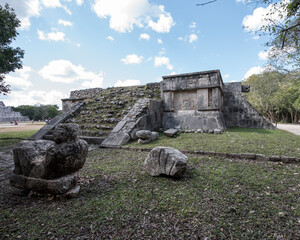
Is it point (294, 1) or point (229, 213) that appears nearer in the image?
point (229, 213)

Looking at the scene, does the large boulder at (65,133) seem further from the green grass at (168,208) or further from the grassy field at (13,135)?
the grassy field at (13,135)

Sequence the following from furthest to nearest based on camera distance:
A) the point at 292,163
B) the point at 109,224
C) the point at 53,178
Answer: the point at 292,163, the point at 53,178, the point at 109,224

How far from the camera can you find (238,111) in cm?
984

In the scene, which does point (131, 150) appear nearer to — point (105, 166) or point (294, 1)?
point (105, 166)

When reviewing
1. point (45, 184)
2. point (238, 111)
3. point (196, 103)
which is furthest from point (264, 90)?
point (45, 184)

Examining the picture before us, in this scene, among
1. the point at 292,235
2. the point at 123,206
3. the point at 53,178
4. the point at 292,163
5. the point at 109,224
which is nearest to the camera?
the point at 292,235

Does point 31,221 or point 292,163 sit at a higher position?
point 292,163

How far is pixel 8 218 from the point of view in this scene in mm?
1978

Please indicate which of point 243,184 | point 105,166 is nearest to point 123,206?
point 105,166

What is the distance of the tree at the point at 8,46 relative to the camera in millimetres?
6151

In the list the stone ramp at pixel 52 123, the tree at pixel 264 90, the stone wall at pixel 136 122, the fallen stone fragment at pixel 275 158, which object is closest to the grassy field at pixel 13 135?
the stone ramp at pixel 52 123

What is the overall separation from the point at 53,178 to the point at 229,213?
2557 mm

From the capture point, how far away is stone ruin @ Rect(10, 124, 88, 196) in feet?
7.47

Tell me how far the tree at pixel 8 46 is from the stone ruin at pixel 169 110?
3.20m
